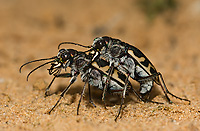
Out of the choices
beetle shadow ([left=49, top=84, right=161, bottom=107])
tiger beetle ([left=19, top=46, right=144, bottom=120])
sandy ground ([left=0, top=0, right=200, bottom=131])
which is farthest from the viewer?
beetle shadow ([left=49, top=84, right=161, bottom=107])

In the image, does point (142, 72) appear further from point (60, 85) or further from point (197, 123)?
point (60, 85)

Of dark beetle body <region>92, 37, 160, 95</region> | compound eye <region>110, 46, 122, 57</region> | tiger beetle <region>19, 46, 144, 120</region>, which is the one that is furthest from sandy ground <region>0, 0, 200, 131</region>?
compound eye <region>110, 46, 122, 57</region>

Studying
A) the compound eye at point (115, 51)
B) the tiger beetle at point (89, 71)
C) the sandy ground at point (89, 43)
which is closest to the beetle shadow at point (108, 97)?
the sandy ground at point (89, 43)

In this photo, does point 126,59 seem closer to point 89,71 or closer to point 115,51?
point 115,51

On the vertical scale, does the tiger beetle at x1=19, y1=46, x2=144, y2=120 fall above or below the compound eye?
below

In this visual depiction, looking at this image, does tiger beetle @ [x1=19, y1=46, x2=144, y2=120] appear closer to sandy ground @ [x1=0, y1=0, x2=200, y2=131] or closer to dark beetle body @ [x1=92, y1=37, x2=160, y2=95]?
dark beetle body @ [x1=92, y1=37, x2=160, y2=95]

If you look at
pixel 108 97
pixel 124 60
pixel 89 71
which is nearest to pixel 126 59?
pixel 124 60

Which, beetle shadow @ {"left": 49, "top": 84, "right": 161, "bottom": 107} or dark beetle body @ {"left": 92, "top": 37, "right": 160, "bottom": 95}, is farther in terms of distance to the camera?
beetle shadow @ {"left": 49, "top": 84, "right": 161, "bottom": 107}

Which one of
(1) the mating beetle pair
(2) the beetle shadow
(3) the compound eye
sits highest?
(3) the compound eye
